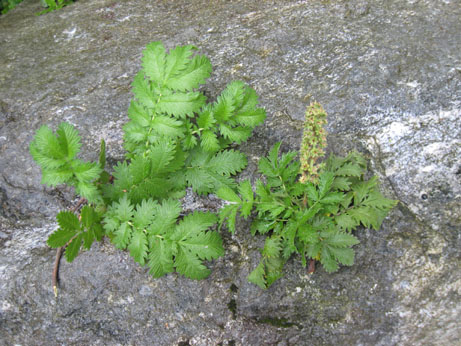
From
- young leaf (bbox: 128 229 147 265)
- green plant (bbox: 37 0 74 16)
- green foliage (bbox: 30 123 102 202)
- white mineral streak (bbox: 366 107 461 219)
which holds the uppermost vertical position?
green plant (bbox: 37 0 74 16)

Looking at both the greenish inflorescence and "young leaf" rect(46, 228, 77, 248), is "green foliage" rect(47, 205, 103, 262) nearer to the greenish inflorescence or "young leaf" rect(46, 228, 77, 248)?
"young leaf" rect(46, 228, 77, 248)

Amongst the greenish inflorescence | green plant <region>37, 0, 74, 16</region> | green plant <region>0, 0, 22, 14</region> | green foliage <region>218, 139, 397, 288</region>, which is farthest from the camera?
green plant <region>0, 0, 22, 14</region>

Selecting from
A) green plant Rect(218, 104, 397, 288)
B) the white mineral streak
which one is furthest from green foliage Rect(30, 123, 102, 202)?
the white mineral streak

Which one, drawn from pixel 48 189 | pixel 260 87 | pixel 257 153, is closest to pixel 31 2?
pixel 48 189

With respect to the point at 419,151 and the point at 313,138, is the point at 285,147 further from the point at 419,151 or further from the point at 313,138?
the point at 419,151

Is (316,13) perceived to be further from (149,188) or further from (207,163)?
(149,188)

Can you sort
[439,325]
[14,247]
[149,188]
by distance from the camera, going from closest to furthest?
[439,325] → [149,188] → [14,247]

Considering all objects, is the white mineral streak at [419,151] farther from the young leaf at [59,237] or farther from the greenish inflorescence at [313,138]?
the young leaf at [59,237]

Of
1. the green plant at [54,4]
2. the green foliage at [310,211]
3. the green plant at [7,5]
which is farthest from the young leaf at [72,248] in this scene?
the green plant at [7,5]
